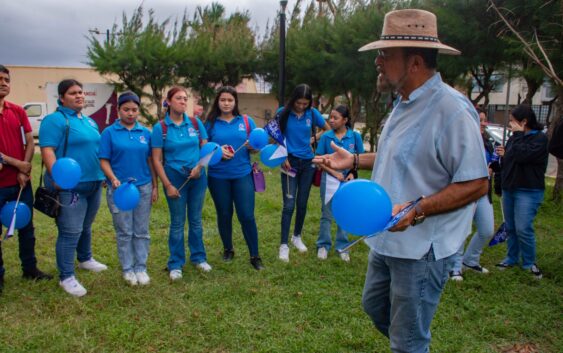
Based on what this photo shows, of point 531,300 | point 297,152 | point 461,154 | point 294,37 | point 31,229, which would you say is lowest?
point 531,300

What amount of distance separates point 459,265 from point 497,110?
130ft

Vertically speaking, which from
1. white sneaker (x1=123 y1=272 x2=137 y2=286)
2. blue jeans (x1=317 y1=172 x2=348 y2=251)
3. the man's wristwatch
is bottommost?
white sneaker (x1=123 y1=272 x2=137 y2=286)

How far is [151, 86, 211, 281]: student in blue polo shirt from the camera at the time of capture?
162 inches

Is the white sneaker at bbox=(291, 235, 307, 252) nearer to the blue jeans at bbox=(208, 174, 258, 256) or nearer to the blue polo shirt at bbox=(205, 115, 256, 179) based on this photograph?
the blue jeans at bbox=(208, 174, 258, 256)

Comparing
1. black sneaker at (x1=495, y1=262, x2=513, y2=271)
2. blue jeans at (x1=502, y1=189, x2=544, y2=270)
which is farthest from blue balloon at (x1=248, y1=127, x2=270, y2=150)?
black sneaker at (x1=495, y1=262, x2=513, y2=271)

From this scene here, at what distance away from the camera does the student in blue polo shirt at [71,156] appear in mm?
3686

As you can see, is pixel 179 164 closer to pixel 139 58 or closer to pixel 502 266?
pixel 502 266

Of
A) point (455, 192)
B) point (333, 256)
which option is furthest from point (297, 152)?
point (455, 192)

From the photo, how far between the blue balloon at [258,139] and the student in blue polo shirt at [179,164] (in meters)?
0.46

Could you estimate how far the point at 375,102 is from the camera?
12516 millimetres

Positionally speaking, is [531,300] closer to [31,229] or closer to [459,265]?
[459,265]

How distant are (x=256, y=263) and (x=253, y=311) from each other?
3.35ft

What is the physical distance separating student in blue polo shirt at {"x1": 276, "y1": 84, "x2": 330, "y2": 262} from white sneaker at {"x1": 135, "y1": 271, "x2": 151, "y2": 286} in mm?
1470

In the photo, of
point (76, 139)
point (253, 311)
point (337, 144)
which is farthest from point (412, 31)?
point (337, 144)
